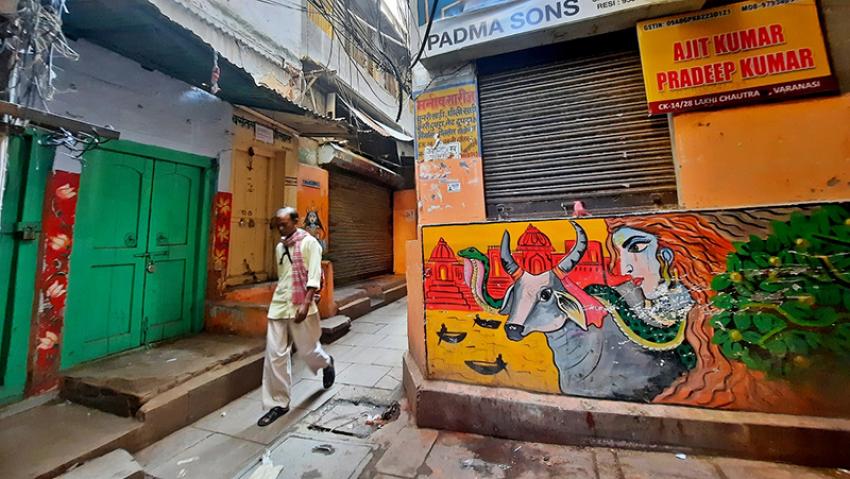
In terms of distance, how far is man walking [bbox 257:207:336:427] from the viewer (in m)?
3.22

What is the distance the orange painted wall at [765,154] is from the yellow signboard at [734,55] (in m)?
0.14

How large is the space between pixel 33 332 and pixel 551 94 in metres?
5.76

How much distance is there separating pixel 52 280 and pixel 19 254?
0.36 metres

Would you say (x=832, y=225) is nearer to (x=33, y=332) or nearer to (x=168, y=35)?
(x=168, y=35)

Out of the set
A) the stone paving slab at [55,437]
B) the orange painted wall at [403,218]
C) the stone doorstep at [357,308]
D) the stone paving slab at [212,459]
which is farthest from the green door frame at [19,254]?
the orange painted wall at [403,218]

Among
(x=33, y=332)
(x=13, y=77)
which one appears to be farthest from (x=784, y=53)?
(x=33, y=332)

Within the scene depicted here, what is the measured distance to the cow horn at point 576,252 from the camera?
8.67ft

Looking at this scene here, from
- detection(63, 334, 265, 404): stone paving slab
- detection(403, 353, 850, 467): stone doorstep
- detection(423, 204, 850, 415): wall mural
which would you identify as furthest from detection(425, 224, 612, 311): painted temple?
detection(63, 334, 265, 404): stone paving slab

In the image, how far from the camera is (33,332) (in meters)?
3.11

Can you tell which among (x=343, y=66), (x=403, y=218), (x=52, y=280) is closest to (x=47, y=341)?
(x=52, y=280)

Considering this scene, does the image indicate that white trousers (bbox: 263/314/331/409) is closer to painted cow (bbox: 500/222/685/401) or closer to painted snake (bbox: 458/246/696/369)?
painted snake (bbox: 458/246/696/369)

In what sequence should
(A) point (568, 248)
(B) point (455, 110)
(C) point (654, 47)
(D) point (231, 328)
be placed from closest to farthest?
(A) point (568, 248), (C) point (654, 47), (B) point (455, 110), (D) point (231, 328)

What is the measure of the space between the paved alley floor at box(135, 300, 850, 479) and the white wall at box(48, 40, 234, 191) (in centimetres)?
325

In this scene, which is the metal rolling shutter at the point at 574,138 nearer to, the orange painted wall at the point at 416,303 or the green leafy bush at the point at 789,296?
the green leafy bush at the point at 789,296
